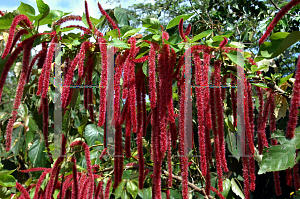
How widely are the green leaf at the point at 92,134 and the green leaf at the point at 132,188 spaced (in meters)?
0.39

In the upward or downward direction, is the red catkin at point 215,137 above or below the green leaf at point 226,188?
above

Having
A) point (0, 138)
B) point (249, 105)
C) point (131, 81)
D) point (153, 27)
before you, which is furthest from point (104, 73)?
point (0, 138)

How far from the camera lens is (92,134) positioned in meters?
1.57

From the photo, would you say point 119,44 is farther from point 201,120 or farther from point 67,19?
point 201,120

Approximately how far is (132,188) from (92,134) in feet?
1.53

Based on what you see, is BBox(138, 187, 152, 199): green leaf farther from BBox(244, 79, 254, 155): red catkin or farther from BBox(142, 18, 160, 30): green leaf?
BBox(142, 18, 160, 30): green leaf

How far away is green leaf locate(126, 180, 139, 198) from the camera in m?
1.26

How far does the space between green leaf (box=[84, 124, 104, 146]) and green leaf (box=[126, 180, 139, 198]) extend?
0.39 meters

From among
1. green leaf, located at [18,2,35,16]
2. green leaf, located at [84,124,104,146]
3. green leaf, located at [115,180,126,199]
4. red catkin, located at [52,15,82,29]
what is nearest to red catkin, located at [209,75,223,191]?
red catkin, located at [52,15,82,29]

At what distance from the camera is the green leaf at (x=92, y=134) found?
154 centimetres

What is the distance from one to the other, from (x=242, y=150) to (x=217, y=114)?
225mm

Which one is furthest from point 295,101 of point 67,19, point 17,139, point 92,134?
point 17,139

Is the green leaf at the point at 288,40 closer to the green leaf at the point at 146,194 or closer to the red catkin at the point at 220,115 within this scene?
the red catkin at the point at 220,115

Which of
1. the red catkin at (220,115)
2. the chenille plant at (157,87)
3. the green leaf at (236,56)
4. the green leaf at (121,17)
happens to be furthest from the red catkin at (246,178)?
the green leaf at (121,17)
